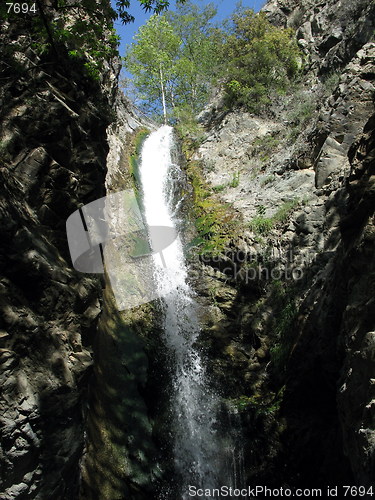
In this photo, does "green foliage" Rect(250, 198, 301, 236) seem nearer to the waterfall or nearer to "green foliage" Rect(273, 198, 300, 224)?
"green foliage" Rect(273, 198, 300, 224)

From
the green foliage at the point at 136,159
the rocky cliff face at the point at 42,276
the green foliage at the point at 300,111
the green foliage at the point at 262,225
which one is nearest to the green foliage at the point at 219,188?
the green foliage at the point at 136,159

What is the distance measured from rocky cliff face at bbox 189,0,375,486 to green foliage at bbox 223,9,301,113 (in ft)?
3.91

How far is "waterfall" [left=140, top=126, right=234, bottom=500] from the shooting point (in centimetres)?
801

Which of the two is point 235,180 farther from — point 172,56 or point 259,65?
point 172,56

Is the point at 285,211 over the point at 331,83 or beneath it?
beneath

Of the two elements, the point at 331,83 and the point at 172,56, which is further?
the point at 172,56

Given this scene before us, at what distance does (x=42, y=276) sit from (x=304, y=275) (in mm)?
6612

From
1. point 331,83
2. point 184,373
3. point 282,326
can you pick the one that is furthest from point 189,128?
→ point 184,373

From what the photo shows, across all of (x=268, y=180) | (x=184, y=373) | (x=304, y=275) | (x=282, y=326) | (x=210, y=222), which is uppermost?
(x=268, y=180)

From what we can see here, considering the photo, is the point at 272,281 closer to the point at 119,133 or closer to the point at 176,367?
the point at 176,367

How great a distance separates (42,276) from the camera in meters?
5.60

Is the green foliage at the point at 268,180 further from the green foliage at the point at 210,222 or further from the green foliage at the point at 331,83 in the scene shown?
the green foliage at the point at 331,83

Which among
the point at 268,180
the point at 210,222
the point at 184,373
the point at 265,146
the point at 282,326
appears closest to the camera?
the point at 282,326

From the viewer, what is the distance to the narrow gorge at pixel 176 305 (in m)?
5.27
